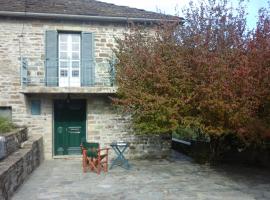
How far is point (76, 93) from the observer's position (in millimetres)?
13984

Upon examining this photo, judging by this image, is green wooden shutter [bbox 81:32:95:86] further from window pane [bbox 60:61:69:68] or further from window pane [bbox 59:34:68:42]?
window pane [bbox 59:34:68:42]

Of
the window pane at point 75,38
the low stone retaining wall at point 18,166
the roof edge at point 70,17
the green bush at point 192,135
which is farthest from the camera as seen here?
the window pane at point 75,38

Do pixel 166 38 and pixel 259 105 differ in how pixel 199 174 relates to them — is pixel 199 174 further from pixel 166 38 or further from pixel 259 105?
pixel 166 38

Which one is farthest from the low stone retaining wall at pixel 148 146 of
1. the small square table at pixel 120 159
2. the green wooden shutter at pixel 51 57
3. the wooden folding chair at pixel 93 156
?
the green wooden shutter at pixel 51 57

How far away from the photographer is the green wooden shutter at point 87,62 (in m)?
14.1

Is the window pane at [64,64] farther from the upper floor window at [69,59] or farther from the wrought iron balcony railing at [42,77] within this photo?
the wrought iron balcony railing at [42,77]

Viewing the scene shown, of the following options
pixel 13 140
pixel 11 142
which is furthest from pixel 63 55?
pixel 11 142

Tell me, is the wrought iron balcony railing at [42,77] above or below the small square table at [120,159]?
above

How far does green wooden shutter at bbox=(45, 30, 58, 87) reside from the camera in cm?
1394

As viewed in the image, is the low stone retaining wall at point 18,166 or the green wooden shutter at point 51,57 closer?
the low stone retaining wall at point 18,166

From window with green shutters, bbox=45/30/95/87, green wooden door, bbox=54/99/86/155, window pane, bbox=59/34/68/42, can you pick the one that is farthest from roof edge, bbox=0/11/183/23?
green wooden door, bbox=54/99/86/155

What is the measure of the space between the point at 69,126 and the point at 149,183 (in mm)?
5692

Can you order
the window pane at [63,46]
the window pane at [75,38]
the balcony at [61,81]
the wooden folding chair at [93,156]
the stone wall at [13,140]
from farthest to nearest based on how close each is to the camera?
the window pane at [75,38] → the window pane at [63,46] → the balcony at [61,81] → the wooden folding chair at [93,156] → the stone wall at [13,140]

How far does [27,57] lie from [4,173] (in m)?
7.60
